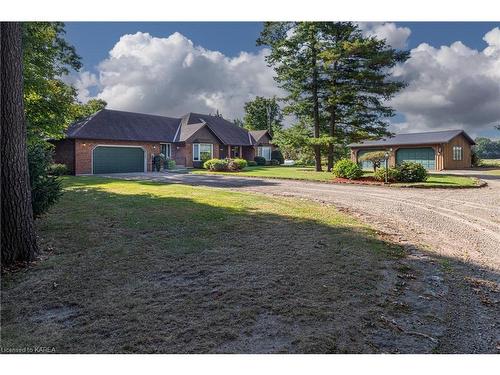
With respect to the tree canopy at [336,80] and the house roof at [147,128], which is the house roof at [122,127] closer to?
the house roof at [147,128]

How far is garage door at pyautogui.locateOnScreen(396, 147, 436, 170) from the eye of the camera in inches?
1156

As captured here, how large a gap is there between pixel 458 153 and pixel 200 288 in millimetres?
33581

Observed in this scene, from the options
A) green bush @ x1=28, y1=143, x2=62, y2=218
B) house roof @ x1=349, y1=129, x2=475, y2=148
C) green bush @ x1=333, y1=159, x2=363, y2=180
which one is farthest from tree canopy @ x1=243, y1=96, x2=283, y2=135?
green bush @ x1=28, y1=143, x2=62, y2=218

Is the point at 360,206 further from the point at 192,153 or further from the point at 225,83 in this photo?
the point at 192,153

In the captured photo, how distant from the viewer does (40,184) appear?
263 inches

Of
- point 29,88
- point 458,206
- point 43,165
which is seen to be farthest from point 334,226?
point 29,88

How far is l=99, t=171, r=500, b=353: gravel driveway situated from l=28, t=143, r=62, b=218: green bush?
262 inches

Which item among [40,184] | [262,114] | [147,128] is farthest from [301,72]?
[262,114]

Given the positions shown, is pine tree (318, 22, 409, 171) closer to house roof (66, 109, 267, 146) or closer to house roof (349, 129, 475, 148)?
house roof (349, 129, 475, 148)

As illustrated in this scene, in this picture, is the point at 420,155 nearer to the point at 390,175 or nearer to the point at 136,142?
the point at 390,175

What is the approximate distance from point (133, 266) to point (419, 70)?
6444 millimetres

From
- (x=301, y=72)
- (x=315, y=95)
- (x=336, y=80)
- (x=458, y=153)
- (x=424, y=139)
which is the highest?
(x=301, y=72)

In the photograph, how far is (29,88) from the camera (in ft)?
32.4

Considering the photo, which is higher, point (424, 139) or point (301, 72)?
point (301, 72)
